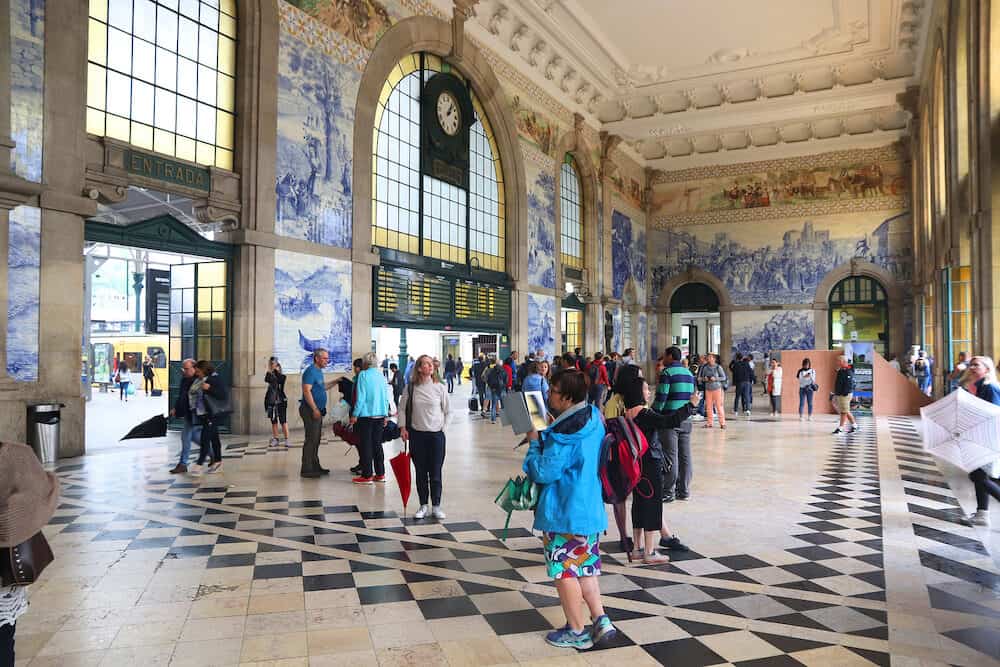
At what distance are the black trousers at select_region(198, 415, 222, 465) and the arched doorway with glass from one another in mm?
28257

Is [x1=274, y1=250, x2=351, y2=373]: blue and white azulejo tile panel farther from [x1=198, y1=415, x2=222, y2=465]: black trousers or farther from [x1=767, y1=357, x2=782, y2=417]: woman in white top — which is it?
[x1=767, y1=357, x2=782, y2=417]: woman in white top

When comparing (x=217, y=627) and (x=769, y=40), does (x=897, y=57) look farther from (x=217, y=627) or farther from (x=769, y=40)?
(x=217, y=627)

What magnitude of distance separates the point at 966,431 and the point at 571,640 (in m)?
4.40

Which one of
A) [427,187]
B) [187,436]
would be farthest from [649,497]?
[427,187]

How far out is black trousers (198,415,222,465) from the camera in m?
8.59

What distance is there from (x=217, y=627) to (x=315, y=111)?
11611mm

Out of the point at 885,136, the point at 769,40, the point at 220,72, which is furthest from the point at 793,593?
the point at 885,136

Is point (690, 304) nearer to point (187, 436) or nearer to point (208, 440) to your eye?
point (208, 440)

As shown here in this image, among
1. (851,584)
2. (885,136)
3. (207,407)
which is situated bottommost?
(851,584)

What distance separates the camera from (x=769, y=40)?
71.4 ft

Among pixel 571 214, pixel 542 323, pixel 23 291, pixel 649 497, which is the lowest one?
pixel 649 497

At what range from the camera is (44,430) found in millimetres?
9008

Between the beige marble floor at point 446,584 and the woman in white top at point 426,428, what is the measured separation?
33 centimetres

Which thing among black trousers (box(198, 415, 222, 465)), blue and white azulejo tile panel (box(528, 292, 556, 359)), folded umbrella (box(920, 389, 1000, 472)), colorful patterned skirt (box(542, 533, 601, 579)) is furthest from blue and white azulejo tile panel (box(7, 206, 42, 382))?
blue and white azulejo tile panel (box(528, 292, 556, 359))
